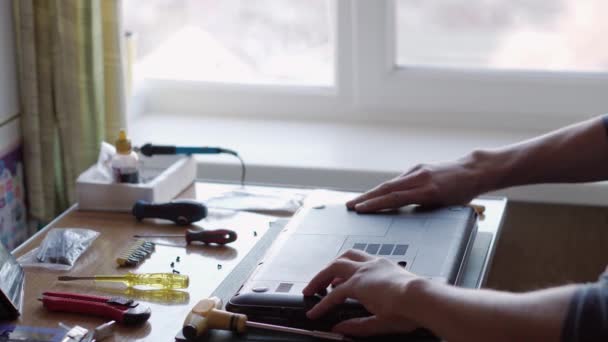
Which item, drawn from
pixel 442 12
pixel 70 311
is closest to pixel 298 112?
pixel 442 12

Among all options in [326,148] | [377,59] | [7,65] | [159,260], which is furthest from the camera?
[377,59]

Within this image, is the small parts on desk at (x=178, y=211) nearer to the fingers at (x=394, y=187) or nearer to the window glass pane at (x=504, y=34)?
the fingers at (x=394, y=187)

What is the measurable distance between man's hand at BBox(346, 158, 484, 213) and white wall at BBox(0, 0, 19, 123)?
77 cm

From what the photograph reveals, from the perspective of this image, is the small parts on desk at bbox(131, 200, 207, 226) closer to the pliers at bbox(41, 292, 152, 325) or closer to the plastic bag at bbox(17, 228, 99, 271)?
the plastic bag at bbox(17, 228, 99, 271)

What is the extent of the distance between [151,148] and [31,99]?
313mm

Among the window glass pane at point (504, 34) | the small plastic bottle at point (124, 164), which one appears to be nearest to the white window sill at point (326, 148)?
the window glass pane at point (504, 34)

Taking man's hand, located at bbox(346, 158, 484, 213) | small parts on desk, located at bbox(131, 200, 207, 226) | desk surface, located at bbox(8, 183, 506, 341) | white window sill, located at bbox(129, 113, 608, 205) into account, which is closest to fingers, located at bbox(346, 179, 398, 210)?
man's hand, located at bbox(346, 158, 484, 213)

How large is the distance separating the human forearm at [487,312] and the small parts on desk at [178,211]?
582 millimetres

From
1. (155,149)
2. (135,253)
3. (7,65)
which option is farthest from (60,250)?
(7,65)

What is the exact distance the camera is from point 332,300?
4.06 ft

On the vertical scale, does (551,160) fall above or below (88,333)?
above

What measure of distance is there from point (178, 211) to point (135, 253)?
0.16m

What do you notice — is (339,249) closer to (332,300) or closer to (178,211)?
(332,300)

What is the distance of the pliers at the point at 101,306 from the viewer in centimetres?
131
